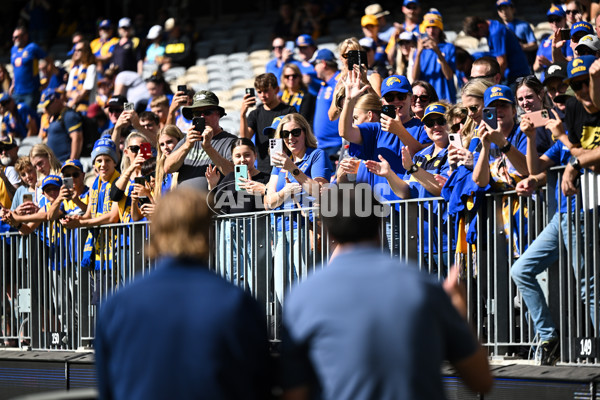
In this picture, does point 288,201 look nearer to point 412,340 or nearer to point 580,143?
point 580,143

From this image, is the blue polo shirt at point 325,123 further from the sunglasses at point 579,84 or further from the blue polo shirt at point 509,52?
the sunglasses at point 579,84

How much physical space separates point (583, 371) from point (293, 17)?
14.2 m

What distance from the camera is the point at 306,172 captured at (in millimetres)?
9578

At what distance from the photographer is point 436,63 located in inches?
520

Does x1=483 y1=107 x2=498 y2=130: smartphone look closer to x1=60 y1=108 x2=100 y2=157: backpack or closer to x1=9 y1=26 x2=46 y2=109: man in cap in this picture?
x1=60 y1=108 x2=100 y2=157: backpack

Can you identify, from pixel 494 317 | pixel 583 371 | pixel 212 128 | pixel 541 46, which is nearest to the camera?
pixel 583 371

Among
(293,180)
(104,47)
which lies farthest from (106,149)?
(104,47)

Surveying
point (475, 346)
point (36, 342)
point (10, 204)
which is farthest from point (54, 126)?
point (475, 346)

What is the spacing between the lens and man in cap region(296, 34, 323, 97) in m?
14.0

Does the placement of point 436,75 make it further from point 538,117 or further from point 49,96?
point 49,96

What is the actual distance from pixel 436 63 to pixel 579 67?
589 cm

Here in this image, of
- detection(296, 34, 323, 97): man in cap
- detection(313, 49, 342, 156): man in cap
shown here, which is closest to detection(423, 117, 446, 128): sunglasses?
detection(313, 49, 342, 156): man in cap

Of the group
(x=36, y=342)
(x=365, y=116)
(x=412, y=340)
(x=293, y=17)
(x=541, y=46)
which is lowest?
(x=36, y=342)

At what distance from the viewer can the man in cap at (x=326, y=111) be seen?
1197 centimetres
